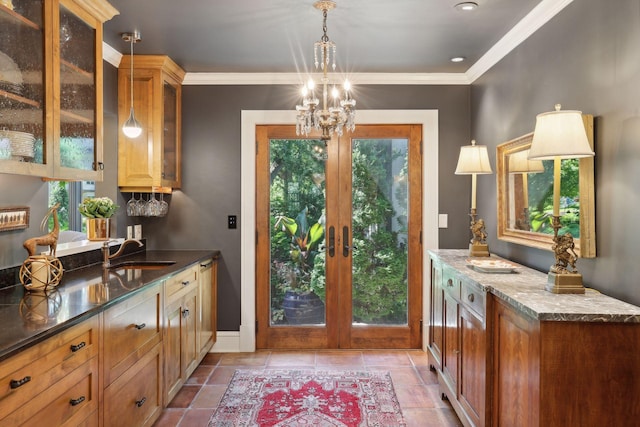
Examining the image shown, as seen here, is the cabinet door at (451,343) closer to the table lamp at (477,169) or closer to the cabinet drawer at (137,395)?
the table lamp at (477,169)

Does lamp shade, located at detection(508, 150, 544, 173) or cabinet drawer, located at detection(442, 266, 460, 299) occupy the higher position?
lamp shade, located at detection(508, 150, 544, 173)

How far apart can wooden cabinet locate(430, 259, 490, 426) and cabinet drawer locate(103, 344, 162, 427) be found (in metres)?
1.74

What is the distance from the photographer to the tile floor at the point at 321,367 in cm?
297

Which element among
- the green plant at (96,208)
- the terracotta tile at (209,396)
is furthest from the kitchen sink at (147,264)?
the terracotta tile at (209,396)

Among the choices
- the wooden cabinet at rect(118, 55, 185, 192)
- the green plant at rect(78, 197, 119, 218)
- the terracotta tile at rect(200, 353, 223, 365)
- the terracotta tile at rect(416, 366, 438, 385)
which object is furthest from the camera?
the terracotta tile at rect(200, 353, 223, 365)

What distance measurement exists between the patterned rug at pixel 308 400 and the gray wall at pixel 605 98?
1376 millimetres

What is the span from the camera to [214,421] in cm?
291

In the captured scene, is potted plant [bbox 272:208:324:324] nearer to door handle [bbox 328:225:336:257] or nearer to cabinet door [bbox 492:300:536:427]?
door handle [bbox 328:225:336:257]

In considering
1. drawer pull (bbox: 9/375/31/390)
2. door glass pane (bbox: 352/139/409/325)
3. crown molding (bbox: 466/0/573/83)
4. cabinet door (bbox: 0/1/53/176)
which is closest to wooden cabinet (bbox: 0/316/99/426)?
drawer pull (bbox: 9/375/31/390)

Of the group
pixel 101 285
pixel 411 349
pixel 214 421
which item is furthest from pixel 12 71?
pixel 411 349

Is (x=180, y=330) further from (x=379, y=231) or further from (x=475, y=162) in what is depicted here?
(x=475, y=162)

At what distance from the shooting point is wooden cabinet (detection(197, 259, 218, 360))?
3.72 m

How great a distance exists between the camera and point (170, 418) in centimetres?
296

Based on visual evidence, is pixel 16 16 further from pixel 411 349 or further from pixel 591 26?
pixel 411 349
